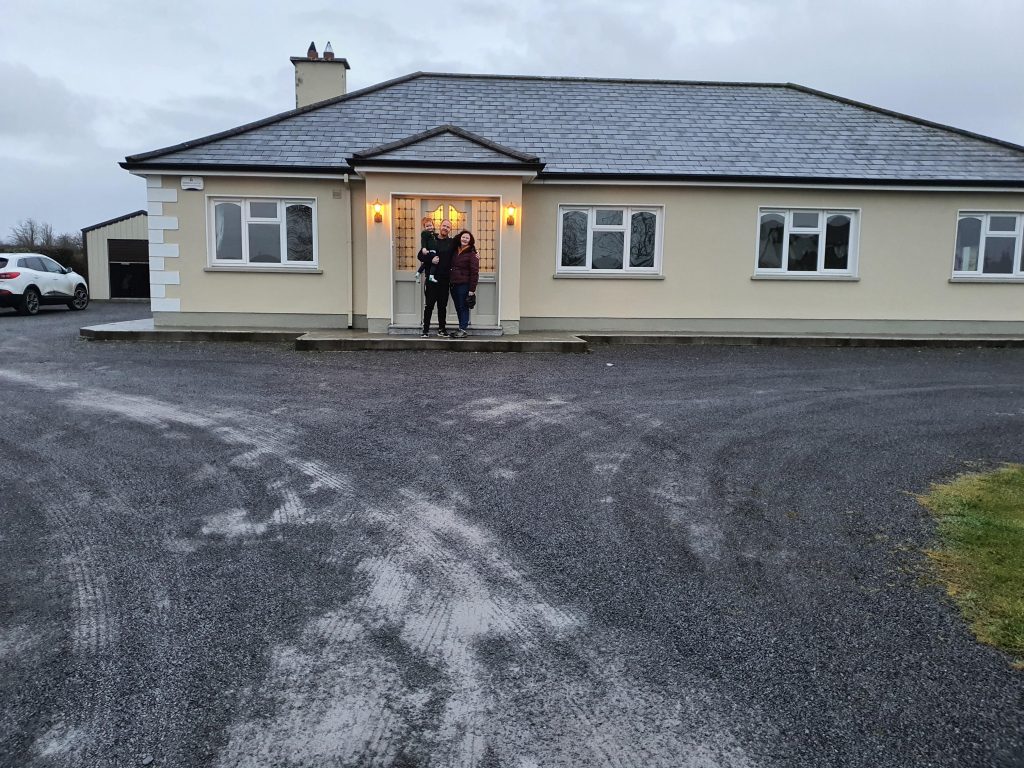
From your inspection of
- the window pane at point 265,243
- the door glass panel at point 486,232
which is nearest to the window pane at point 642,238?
the door glass panel at point 486,232

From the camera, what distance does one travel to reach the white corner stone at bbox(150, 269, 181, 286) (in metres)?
14.4

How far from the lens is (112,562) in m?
3.76

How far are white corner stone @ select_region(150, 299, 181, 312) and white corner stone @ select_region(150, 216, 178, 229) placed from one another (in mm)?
1395

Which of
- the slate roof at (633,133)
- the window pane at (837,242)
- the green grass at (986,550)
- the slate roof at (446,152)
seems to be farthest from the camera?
the window pane at (837,242)

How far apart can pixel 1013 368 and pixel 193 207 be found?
14.4 m

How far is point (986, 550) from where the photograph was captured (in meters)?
4.03

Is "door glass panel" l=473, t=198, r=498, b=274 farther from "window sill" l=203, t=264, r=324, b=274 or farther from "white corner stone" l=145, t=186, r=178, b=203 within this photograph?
"white corner stone" l=145, t=186, r=178, b=203

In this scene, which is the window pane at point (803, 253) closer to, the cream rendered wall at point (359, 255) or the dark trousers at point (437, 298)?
the dark trousers at point (437, 298)

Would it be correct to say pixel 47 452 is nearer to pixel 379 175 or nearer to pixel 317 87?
pixel 379 175

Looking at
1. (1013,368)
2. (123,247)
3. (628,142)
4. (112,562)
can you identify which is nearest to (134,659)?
(112,562)

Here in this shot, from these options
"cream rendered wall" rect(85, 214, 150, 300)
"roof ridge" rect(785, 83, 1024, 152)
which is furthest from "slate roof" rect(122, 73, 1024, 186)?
"cream rendered wall" rect(85, 214, 150, 300)

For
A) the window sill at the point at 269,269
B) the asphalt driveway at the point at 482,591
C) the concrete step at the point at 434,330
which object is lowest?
the asphalt driveway at the point at 482,591

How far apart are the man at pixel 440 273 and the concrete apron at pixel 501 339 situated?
0.43 metres

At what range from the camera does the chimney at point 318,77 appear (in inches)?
724
